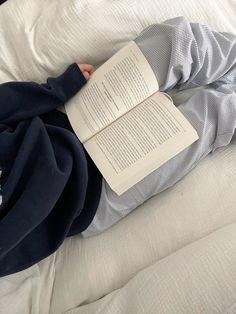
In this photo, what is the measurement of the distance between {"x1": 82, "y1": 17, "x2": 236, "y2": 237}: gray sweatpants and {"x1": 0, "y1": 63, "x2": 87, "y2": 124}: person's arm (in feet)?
0.58

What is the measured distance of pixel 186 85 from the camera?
2.53 ft

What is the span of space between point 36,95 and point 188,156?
0.37 m

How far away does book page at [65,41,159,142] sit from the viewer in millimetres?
715

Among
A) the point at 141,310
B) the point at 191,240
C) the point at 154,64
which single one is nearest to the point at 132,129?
the point at 154,64

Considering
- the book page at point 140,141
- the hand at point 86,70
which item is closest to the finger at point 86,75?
the hand at point 86,70

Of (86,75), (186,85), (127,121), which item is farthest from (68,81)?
(186,85)

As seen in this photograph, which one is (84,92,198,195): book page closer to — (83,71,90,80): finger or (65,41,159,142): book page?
(65,41,159,142): book page

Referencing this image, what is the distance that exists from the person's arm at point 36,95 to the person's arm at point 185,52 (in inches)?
6.9

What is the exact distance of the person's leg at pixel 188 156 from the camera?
0.67m

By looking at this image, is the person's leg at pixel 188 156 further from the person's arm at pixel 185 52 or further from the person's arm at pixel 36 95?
the person's arm at pixel 36 95

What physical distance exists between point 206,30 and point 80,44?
0.30 metres

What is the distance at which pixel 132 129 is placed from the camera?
70 centimetres

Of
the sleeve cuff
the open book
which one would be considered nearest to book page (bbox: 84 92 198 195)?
the open book

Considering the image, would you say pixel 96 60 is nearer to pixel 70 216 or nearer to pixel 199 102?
pixel 199 102
